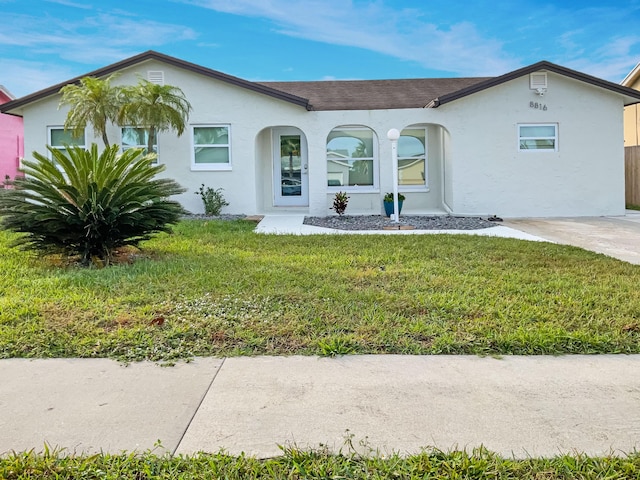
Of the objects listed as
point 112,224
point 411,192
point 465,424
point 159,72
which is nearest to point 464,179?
point 411,192

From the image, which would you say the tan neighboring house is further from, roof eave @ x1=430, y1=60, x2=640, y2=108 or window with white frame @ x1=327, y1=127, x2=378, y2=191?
window with white frame @ x1=327, y1=127, x2=378, y2=191

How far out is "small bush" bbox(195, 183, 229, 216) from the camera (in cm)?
1372

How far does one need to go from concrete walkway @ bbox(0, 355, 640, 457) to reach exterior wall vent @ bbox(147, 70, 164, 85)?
11.8 meters

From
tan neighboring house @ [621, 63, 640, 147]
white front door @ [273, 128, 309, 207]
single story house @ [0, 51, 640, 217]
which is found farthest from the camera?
tan neighboring house @ [621, 63, 640, 147]

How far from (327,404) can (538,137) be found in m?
13.2

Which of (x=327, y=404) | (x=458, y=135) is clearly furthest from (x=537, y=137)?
(x=327, y=404)

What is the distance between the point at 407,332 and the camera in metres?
4.25

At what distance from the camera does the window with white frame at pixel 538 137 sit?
559 inches

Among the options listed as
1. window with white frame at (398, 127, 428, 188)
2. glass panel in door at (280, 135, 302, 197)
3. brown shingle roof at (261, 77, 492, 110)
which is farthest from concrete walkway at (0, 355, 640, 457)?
glass panel in door at (280, 135, 302, 197)

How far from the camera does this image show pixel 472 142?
46.2ft

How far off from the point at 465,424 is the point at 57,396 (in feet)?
7.88

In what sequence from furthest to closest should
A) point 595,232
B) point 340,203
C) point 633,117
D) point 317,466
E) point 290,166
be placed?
point 633,117 → point 290,166 → point 340,203 → point 595,232 → point 317,466

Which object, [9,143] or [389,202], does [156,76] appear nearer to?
[389,202]

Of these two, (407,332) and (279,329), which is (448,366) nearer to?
(407,332)
